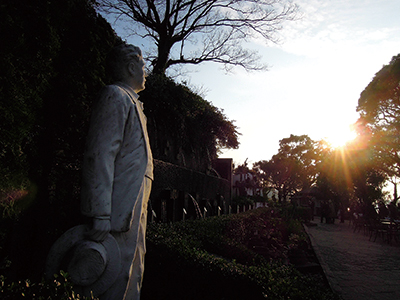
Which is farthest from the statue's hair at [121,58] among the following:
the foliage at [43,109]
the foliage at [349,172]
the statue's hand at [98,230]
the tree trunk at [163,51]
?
the foliage at [349,172]

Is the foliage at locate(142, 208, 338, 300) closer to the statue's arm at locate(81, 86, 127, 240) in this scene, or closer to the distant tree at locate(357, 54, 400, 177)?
the statue's arm at locate(81, 86, 127, 240)

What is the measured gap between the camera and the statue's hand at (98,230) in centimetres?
193

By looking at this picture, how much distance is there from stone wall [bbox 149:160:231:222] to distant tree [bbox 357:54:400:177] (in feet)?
49.6

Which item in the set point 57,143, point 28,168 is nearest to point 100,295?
point 28,168

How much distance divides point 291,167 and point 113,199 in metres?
49.0

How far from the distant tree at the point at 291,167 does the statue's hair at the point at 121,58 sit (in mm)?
47093

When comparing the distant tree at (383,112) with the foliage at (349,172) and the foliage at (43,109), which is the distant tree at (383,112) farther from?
the foliage at (43,109)

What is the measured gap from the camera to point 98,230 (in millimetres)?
1932

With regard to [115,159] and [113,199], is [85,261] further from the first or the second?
[115,159]

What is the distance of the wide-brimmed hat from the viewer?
6.23ft

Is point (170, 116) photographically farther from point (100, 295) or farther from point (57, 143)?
point (100, 295)

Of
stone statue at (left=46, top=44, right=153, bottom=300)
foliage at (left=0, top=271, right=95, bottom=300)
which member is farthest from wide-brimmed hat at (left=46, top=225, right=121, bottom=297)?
foliage at (left=0, top=271, right=95, bottom=300)

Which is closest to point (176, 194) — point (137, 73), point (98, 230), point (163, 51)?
point (137, 73)

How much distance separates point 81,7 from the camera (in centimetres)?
341
